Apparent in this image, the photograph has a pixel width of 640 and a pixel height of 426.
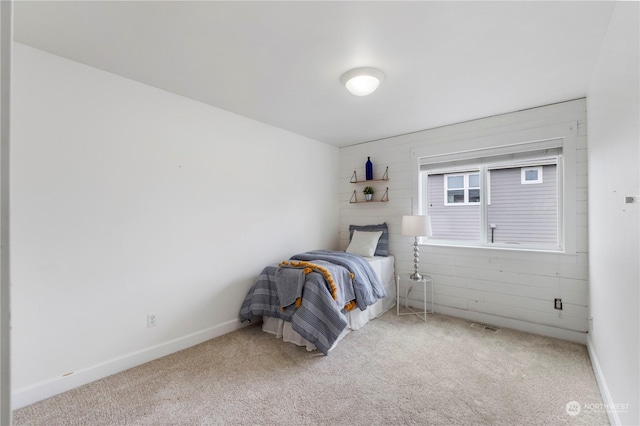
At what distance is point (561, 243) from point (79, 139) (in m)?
4.53

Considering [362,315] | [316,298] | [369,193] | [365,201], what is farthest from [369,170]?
[316,298]

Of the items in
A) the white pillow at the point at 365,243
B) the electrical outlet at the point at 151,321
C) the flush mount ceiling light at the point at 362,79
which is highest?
the flush mount ceiling light at the point at 362,79

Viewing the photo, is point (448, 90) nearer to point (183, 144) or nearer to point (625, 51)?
point (625, 51)

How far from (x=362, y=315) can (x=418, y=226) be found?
124 centimetres

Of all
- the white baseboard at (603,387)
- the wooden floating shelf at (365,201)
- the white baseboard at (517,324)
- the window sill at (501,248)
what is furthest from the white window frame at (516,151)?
the white baseboard at (603,387)

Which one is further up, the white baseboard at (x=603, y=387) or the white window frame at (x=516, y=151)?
the white window frame at (x=516, y=151)

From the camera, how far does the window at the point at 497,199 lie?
10.4 ft

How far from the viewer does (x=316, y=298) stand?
2.78 m

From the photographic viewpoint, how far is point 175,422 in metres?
1.83

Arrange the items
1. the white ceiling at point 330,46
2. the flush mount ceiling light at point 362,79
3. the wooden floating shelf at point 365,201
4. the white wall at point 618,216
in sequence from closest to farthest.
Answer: the white wall at point 618,216 → the white ceiling at point 330,46 → the flush mount ceiling light at point 362,79 → the wooden floating shelf at point 365,201

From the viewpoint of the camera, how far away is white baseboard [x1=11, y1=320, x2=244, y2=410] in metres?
1.98

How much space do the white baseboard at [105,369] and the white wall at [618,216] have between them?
310cm

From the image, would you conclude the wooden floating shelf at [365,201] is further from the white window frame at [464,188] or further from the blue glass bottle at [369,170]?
the white window frame at [464,188]

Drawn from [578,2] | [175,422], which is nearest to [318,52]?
[578,2]
